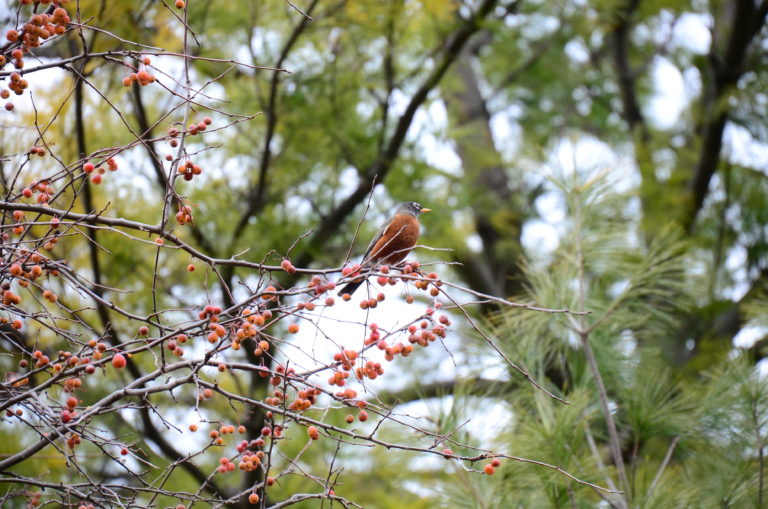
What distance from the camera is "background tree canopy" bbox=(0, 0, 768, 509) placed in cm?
213

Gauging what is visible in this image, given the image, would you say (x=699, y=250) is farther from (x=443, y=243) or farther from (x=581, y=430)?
(x=581, y=430)

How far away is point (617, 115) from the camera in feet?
31.8

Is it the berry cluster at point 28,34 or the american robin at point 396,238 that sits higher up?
the berry cluster at point 28,34

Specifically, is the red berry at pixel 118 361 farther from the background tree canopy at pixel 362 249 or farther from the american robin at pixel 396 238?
the american robin at pixel 396 238

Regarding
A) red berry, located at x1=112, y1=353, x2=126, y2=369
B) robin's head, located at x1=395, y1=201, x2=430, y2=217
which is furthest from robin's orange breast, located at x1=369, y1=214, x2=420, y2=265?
red berry, located at x1=112, y1=353, x2=126, y2=369

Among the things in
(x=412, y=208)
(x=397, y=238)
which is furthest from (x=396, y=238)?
(x=412, y=208)

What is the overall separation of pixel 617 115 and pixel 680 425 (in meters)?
6.98

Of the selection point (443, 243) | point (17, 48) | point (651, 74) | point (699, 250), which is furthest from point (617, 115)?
point (17, 48)

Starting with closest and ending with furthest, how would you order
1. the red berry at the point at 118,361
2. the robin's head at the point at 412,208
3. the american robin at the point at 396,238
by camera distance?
1. the red berry at the point at 118,361
2. the american robin at the point at 396,238
3. the robin's head at the point at 412,208

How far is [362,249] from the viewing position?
18.4 feet

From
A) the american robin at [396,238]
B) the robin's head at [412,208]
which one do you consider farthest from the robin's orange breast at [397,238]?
the robin's head at [412,208]

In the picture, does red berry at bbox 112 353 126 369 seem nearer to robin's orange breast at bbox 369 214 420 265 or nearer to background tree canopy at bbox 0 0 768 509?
background tree canopy at bbox 0 0 768 509

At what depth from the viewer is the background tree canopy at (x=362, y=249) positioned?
2127 millimetres

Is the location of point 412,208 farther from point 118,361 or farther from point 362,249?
point 118,361
